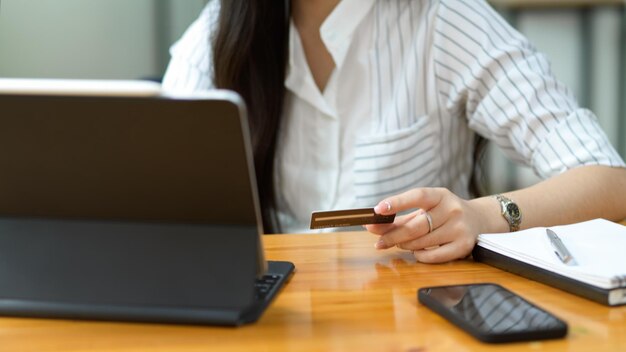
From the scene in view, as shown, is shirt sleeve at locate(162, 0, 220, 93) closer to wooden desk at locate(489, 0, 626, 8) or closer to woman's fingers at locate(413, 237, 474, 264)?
woman's fingers at locate(413, 237, 474, 264)

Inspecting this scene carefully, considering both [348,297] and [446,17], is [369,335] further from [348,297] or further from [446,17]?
[446,17]

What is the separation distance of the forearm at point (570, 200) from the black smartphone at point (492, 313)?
267 mm

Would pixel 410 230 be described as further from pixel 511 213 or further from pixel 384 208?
pixel 511 213

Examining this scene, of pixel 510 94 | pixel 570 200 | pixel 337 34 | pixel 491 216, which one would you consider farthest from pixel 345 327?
pixel 337 34

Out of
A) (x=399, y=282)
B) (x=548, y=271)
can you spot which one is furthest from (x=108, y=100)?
(x=548, y=271)

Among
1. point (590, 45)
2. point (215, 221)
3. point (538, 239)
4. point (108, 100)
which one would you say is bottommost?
point (590, 45)

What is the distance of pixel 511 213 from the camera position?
41.9 inches

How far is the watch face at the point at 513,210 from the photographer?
1064mm

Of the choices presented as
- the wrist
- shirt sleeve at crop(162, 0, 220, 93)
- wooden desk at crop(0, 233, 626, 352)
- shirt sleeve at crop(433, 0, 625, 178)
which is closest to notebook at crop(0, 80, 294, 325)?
wooden desk at crop(0, 233, 626, 352)

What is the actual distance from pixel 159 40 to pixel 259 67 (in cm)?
100

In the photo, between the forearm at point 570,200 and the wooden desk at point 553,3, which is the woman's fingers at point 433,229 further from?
the wooden desk at point 553,3

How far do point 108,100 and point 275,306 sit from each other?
0.27m

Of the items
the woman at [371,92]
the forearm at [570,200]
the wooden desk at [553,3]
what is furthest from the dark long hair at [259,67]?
the wooden desk at [553,3]

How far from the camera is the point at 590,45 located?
2.97m
